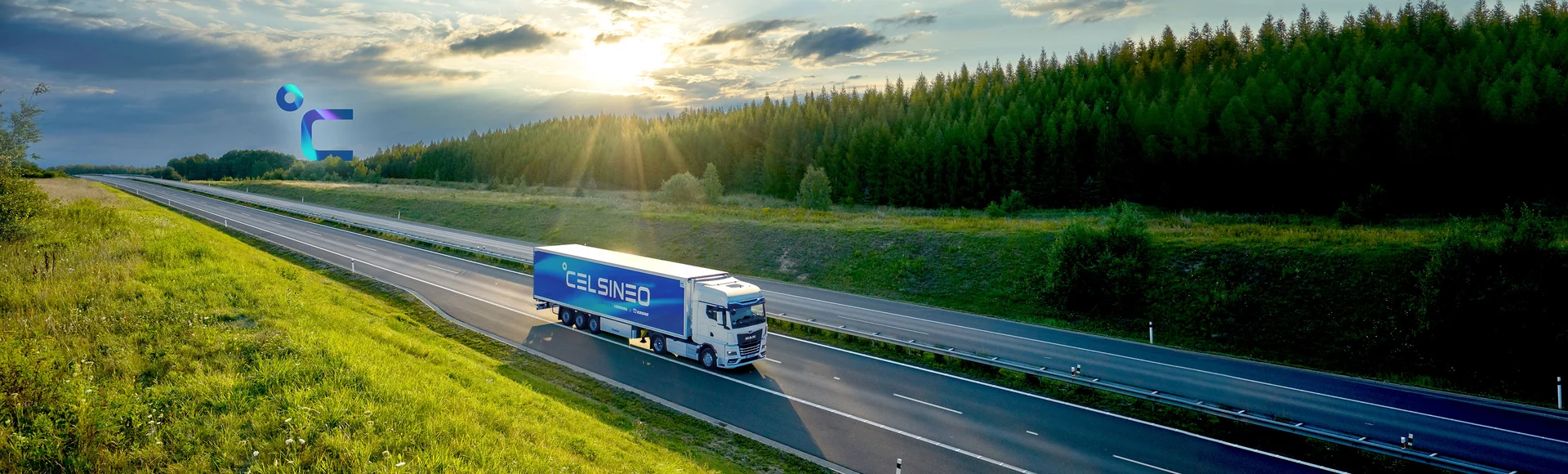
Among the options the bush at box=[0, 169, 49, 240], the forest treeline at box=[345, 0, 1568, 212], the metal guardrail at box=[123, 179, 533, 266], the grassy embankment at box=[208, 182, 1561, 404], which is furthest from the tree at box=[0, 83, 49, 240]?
the forest treeline at box=[345, 0, 1568, 212]

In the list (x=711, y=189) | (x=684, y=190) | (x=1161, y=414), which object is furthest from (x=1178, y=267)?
(x=684, y=190)

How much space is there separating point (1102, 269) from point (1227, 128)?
4592 centimetres

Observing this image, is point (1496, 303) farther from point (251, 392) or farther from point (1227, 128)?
point (1227, 128)

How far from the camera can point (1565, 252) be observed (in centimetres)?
2459

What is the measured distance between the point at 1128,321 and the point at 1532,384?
43.9ft

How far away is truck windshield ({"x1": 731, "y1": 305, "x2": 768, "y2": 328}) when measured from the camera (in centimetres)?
2355

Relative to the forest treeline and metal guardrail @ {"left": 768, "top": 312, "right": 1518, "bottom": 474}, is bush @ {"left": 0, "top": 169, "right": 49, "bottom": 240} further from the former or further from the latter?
the forest treeline

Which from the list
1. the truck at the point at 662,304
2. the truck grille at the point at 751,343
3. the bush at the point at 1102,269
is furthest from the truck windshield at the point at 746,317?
the bush at the point at 1102,269

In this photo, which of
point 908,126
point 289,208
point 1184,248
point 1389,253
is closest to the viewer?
point 1389,253

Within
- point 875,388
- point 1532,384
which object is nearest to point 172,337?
point 875,388

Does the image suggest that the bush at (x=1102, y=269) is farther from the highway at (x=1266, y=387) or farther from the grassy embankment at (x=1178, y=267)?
the highway at (x=1266, y=387)

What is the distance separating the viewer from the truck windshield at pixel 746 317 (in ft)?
77.3

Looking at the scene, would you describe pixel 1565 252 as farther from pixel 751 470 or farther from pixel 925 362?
pixel 751 470

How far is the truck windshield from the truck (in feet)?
0.10
